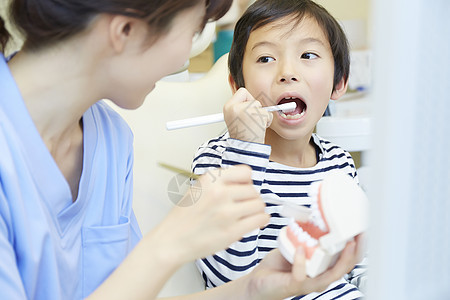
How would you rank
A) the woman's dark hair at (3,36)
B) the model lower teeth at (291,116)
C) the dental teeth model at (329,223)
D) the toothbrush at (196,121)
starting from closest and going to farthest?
the dental teeth model at (329,223), the woman's dark hair at (3,36), the toothbrush at (196,121), the model lower teeth at (291,116)

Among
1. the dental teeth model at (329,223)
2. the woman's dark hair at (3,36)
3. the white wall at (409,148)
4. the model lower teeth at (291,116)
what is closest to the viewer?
the white wall at (409,148)

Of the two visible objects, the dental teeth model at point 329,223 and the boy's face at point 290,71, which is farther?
the boy's face at point 290,71

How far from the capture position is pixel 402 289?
35 centimetres

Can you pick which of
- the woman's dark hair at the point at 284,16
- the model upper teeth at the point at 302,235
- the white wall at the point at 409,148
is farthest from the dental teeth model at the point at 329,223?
the woman's dark hair at the point at 284,16

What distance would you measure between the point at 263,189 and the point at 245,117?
7.4 inches

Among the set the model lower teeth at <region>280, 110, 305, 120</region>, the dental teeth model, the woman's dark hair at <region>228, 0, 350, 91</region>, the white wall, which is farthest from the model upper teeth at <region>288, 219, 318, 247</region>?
the woman's dark hair at <region>228, 0, 350, 91</region>

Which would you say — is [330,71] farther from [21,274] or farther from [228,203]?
[21,274]

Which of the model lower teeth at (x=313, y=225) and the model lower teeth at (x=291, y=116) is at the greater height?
the model lower teeth at (x=291, y=116)

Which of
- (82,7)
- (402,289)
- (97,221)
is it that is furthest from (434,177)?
(97,221)

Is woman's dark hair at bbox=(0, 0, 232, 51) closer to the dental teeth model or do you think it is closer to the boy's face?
the dental teeth model

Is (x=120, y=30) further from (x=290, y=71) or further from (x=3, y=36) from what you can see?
(x=290, y=71)

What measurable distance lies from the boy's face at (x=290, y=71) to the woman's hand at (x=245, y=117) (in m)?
0.12

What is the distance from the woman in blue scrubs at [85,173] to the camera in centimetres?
55

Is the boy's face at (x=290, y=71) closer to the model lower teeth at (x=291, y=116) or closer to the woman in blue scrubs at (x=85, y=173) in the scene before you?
the model lower teeth at (x=291, y=116)
